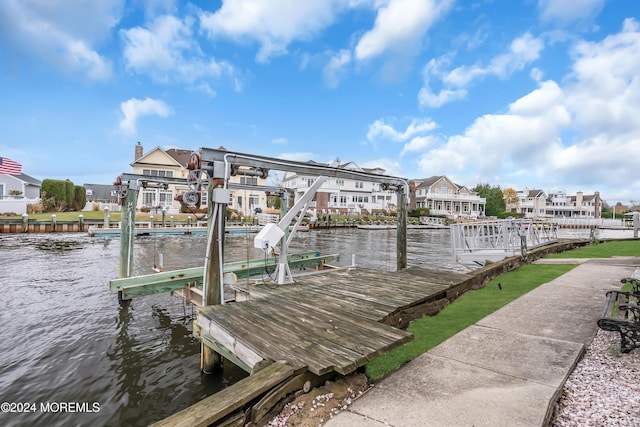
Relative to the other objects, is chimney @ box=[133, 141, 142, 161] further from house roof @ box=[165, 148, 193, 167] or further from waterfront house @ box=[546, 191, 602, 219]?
waterfront house @ box=[546, 191, 602, 219]

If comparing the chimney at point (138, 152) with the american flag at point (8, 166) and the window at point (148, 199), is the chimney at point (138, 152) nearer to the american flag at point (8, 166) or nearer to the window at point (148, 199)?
the window at point (148, 199)

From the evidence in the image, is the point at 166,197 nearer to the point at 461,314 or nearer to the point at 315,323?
the point at 315,323

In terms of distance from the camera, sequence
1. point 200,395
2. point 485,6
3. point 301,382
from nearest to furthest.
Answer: point 301,382 < point 200,395 < point 485,6

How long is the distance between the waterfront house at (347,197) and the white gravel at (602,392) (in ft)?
167

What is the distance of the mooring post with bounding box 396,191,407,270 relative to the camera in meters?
8.85

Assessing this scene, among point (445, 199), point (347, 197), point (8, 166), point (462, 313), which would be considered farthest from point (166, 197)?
point (445, 199)

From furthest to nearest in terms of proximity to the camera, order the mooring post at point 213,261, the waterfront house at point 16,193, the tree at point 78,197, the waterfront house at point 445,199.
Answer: the waterfront house at point 445,199
the tree at point 78,197
the waterfront house at point 16,193
the mooring post at point 213,261

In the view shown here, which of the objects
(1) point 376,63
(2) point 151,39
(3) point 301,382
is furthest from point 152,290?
(1) point 376,63

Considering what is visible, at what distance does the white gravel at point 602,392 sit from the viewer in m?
2.52

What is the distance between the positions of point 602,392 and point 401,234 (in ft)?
19.9

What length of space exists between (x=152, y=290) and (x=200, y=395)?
4.12 meters

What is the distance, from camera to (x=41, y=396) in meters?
4.59

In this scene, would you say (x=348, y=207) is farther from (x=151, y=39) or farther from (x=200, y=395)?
(x=200, y=395)

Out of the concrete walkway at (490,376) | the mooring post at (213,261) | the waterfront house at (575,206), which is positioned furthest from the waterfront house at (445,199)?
the mooring post at (213,261)
